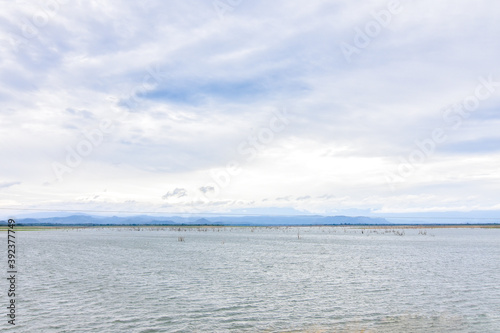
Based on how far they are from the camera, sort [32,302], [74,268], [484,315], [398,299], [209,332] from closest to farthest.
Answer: [209,332], [484,315], [32,302], [398,299], [74,268]

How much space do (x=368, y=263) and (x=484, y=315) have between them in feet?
107

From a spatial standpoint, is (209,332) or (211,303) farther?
(211,303)

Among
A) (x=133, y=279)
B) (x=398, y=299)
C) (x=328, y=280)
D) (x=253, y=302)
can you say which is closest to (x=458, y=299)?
(x=398, y=299)

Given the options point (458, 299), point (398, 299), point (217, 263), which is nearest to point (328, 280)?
point (398, 299)

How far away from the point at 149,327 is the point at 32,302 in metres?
12.5

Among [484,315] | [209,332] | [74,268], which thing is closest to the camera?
[209,332]

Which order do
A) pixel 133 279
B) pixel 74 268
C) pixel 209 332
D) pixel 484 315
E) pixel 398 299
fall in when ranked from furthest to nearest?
pixel 74 268 → pixel 133 279 → pixel 398 299 → pixel 484 315 → pixel 209 332

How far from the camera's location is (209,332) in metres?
24.0

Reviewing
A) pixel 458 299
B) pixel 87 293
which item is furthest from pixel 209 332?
pixel 458 299

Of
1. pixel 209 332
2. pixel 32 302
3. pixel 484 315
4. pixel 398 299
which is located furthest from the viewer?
pixel 398 299

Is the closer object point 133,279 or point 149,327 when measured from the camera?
point 149,327

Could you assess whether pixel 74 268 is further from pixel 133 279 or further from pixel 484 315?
Answer: pixel 484 315

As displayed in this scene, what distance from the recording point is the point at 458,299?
3331 centimetres

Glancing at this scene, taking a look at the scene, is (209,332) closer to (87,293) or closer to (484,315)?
(87,293)
